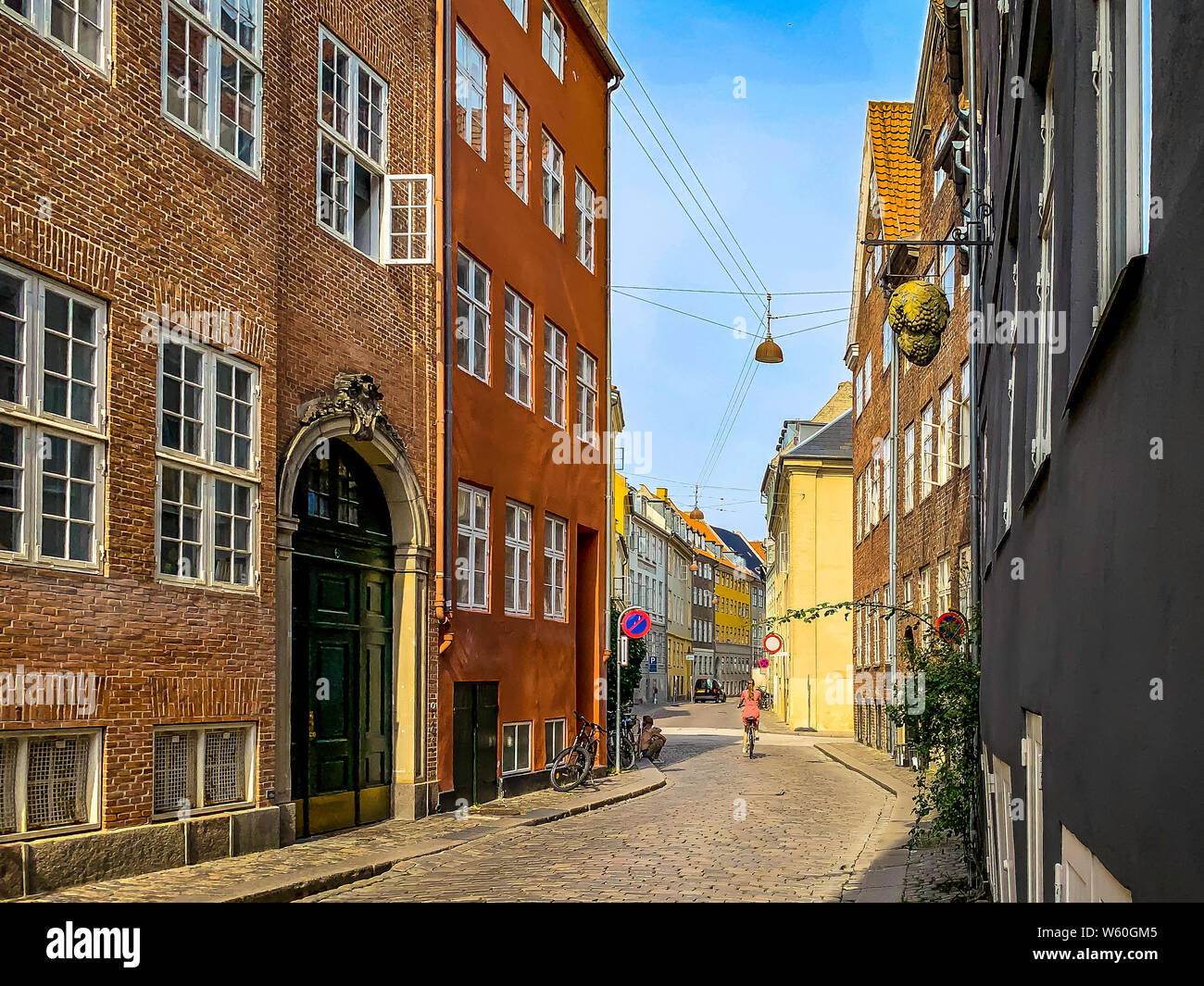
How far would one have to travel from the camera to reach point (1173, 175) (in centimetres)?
241

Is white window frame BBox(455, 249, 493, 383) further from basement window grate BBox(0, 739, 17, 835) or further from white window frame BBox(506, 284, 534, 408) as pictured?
basement window grate BBox(0, 739, 17, 835)

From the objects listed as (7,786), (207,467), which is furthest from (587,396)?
(7,786)

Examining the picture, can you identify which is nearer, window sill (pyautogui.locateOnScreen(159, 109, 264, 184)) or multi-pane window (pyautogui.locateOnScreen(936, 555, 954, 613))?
window sill (pyautogui.locateOnScreen(159, 109, 264, 184))

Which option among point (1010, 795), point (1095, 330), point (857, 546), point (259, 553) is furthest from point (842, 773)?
point (1095, 330)

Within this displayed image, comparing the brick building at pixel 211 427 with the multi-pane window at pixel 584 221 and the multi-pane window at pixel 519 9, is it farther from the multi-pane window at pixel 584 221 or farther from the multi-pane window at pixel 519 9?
the multi-pane window at pixel 584 221

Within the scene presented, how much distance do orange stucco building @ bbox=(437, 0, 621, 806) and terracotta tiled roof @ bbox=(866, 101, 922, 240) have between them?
751 centimetres

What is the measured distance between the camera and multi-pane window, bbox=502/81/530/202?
63.0 ft

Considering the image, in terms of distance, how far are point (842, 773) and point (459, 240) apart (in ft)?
43.9

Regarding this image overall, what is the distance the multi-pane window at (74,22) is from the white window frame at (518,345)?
9329mm

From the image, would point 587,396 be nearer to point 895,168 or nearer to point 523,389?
point 523,389

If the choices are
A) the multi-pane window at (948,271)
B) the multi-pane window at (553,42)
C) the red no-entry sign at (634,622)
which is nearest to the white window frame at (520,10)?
the multi-pane window at (553,42)

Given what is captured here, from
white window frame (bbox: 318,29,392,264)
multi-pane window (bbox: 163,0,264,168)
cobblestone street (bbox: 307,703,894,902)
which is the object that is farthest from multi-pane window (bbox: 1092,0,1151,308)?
white window frame (bbox: 318,29,392,264)

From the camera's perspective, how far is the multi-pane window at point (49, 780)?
8.99m
